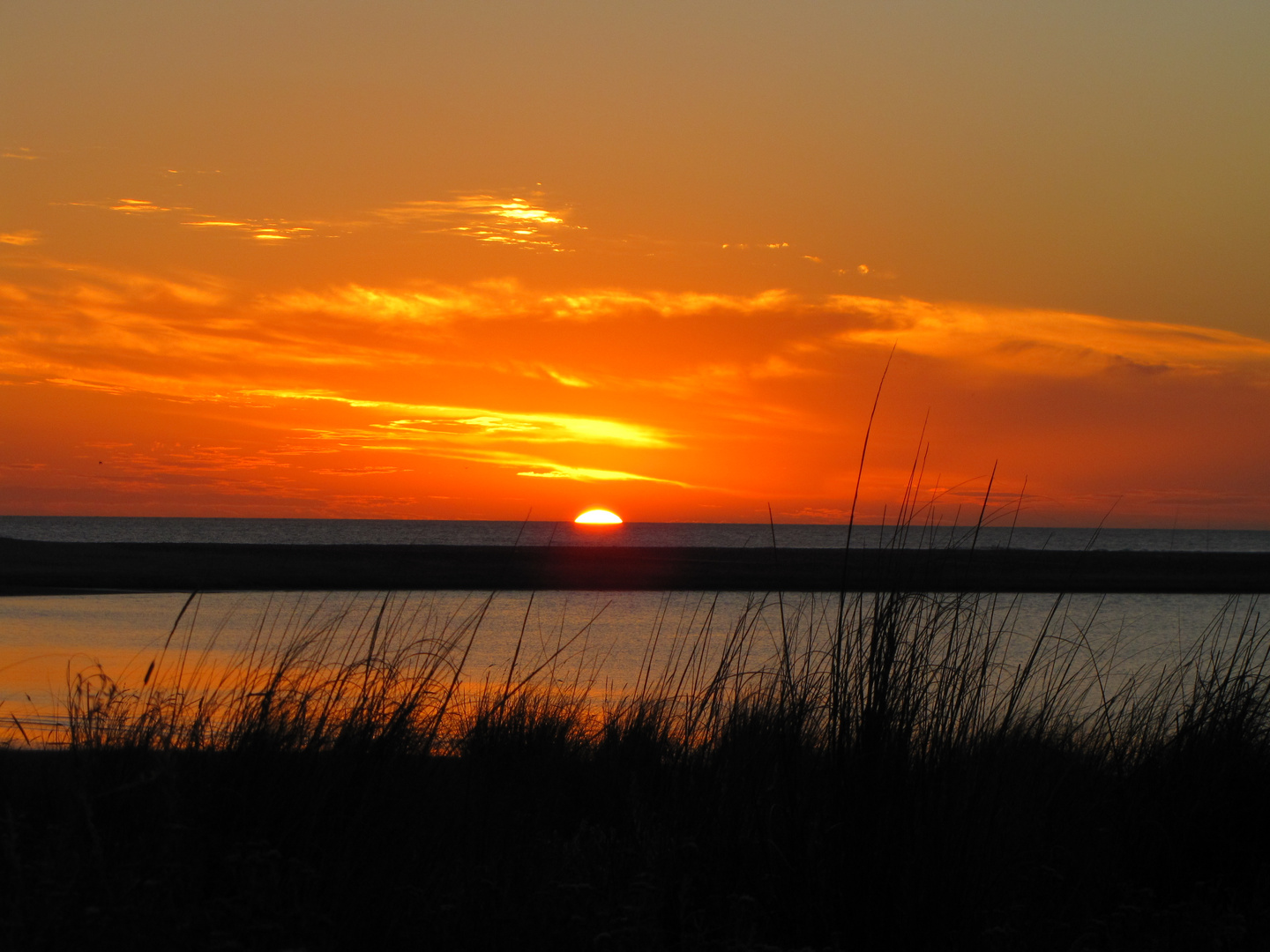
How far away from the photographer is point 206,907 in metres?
2.96

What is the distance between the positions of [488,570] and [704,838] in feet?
101

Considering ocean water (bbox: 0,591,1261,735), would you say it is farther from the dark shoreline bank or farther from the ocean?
the dark shoreline bank

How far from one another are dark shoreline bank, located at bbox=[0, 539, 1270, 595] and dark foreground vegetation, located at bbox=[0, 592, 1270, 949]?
59.9ft

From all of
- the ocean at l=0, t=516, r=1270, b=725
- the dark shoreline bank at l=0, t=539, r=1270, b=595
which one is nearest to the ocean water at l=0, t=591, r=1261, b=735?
the ocean at l=0, t=516, r=1270, b=725

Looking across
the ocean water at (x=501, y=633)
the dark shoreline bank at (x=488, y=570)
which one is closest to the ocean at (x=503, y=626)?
the ocean water at (x=501, y=633)

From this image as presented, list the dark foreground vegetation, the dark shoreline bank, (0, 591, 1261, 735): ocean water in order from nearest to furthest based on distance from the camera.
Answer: the dark foreground vegetation < (0, 591, 1261, 735): ocean water < the dark shoreline bank

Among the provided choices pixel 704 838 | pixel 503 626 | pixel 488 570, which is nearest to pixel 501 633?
pixel 503 626

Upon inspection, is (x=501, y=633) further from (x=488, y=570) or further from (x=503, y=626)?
(x=488, y=570)

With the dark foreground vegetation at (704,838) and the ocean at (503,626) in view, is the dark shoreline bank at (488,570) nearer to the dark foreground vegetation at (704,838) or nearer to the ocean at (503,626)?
the ocean at (503,626)

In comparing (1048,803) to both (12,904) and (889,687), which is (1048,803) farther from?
(12,904)

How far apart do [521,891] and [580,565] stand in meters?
34.1

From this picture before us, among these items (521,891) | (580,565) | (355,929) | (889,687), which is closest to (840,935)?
(889,687)

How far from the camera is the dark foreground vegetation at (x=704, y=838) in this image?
296 centimetres

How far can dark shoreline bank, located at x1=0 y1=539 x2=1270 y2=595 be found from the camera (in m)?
27.7
